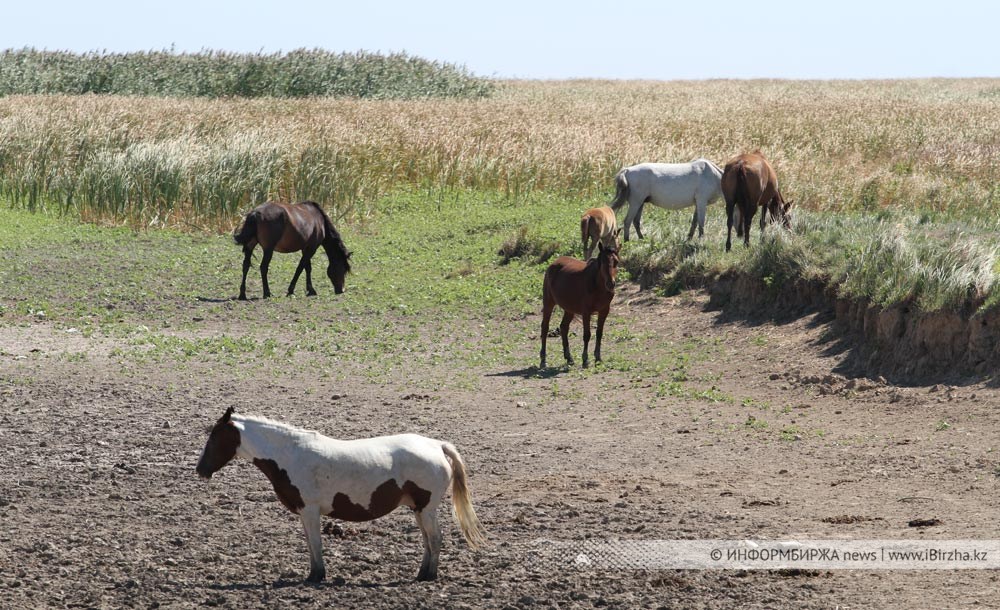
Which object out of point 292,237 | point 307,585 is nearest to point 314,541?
point 307,585

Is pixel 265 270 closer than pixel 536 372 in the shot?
No

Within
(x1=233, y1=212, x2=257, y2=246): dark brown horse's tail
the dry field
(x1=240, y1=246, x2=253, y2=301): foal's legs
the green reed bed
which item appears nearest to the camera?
the dry field

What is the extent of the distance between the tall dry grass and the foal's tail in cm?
1646

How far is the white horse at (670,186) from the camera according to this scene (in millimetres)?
19844

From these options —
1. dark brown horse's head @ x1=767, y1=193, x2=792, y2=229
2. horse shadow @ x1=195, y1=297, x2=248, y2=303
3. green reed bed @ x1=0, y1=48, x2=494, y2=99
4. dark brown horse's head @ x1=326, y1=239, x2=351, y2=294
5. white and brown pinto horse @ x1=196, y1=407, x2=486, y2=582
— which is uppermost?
green reed bed @ x1=0, y1=48, x2=494, y2=99

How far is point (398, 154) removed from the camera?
29422 mm

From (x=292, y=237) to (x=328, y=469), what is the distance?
1261 cm

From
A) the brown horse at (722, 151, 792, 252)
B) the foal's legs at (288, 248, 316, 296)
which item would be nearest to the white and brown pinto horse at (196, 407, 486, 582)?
the brown horse at (722, 151, 792, 252)

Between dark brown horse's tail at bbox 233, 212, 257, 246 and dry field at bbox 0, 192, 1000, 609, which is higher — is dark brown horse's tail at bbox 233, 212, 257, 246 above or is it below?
above

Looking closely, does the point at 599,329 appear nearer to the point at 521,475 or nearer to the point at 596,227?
the point at 596,227

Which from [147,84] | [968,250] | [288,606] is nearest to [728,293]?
[968,250]

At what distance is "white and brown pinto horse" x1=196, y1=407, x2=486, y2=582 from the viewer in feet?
21.5

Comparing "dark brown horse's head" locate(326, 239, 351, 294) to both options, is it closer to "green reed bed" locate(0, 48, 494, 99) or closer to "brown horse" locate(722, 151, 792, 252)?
"brown horse" locate(722, 151, 792, 252)

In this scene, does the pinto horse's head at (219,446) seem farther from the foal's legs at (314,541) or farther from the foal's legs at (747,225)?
the foal's legs at (747,225)
